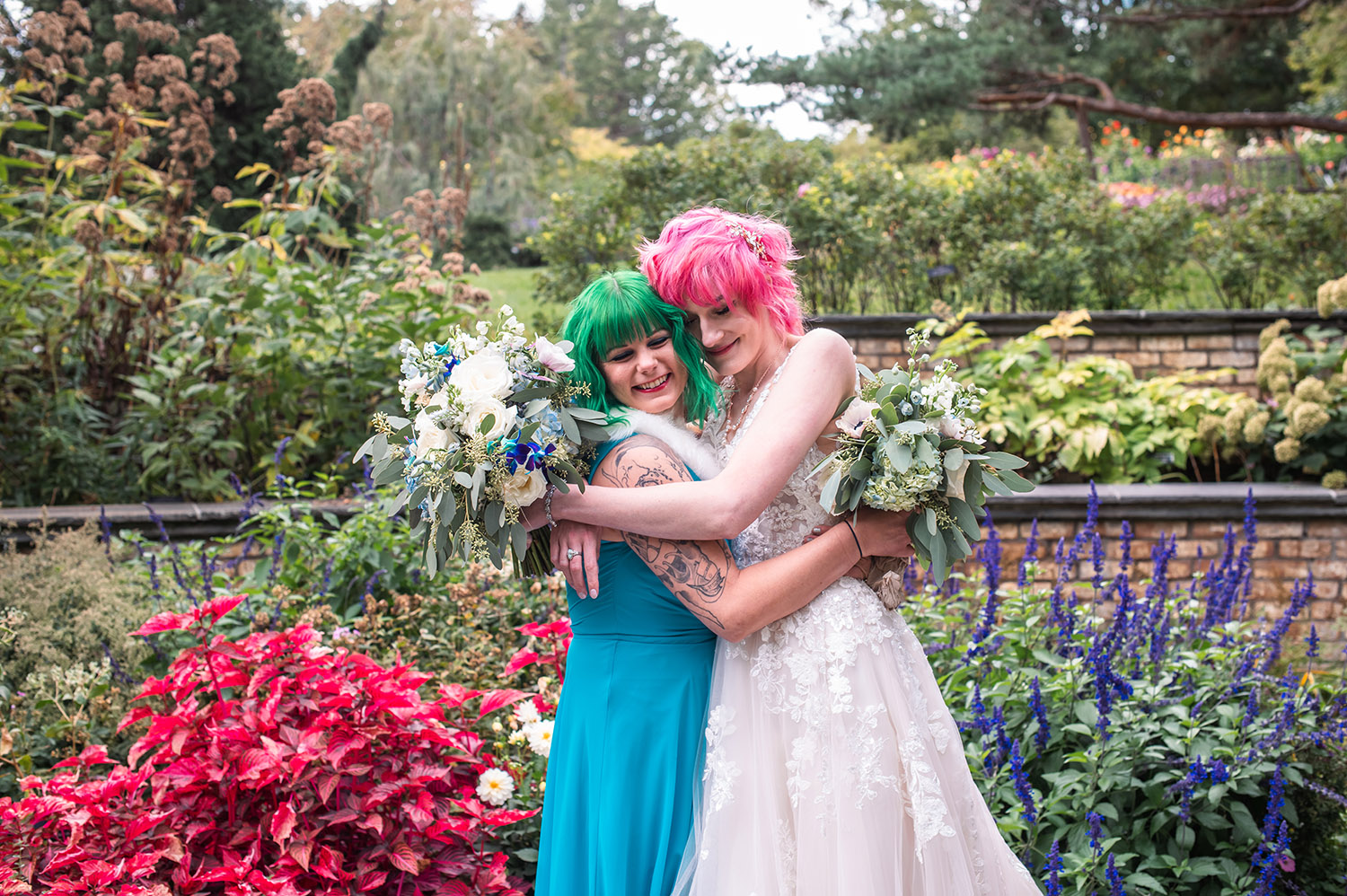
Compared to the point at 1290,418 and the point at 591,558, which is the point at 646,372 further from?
the point at 1290,418

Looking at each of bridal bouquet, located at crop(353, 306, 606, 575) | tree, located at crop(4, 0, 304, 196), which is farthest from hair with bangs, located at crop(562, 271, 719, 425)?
tree, located at crop(4, 0, 304, 196)

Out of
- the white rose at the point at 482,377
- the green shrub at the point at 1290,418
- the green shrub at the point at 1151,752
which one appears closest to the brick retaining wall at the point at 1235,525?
the green shrub at the point at 1290,418

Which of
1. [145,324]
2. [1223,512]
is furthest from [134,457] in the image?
[1223,512]

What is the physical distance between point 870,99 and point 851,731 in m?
11.9

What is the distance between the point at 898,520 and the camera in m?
1.80

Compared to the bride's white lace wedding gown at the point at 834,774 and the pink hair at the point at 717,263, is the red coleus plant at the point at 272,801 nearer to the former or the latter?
the bride's white lace wedding gown at the point at 834,774

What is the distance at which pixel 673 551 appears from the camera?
1754 millimetres

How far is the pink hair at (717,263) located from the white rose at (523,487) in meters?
0.49

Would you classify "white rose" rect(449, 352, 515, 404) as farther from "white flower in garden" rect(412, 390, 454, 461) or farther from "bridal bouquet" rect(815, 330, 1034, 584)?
"bridal bouquet" rect(815, 330, 1034, 584)

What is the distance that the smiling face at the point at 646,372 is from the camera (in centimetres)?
191

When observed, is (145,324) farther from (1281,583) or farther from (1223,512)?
(1281,583)

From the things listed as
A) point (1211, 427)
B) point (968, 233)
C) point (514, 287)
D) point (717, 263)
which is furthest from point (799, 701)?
point (514, 287)

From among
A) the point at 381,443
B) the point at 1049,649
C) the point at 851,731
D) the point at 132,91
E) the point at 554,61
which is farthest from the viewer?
the point at 554,61

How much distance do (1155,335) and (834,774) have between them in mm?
4910
